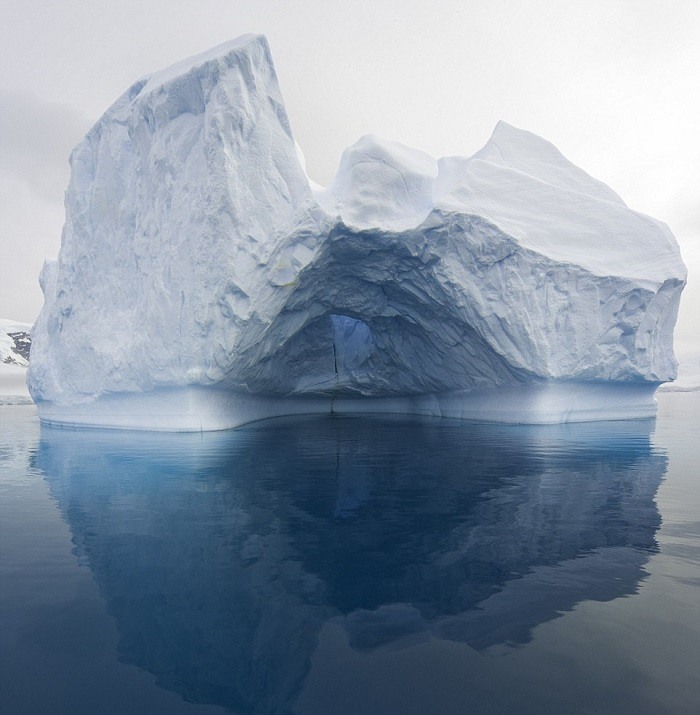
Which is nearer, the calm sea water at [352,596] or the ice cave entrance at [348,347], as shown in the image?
the calm sea water at [352,596]

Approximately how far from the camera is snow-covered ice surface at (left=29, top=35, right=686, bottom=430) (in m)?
11.2

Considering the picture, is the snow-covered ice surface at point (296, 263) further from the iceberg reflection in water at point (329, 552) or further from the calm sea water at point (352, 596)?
the calm sea water at point (352, 596)

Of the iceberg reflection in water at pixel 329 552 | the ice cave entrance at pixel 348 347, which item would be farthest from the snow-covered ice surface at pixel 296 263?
the iceberg reflection in water at pixel 329 552

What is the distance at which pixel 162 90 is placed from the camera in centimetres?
1160

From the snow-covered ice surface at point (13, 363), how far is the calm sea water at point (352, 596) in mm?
37910

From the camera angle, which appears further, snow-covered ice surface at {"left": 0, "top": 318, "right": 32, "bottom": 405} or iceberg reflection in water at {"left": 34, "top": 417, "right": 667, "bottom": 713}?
snow-covered ice surface at {"left": 0, "top": 318, "right": 32, "bottom": 405}

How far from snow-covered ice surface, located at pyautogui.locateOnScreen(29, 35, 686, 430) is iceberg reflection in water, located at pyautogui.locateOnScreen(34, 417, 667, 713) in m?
5.18

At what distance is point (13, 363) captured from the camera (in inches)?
1549

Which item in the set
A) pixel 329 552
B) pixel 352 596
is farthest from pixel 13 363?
pixel 352 596

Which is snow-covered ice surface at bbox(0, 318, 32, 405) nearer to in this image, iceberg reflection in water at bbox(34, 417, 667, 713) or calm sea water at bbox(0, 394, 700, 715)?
iceberg reflection in water at bbox(34, 417, 667, 713)

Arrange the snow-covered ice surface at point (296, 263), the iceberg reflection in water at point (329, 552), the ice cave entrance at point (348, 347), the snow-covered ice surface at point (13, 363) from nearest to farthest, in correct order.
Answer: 1. the iceberg reflection in water at point (329, 552)
2. the snow-covered ice surface at point (296, 263)
3. the ice cave entrance at point (348, 347)
4. the snow-covered ice surface at point (13, 363)

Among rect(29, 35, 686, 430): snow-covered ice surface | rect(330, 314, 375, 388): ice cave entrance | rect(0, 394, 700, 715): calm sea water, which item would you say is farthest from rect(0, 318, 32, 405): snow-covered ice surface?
rect(0, 394, 700, 715): calm sea water

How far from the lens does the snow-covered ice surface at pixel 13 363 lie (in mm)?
36469

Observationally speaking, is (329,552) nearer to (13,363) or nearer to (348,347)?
(348,347)
